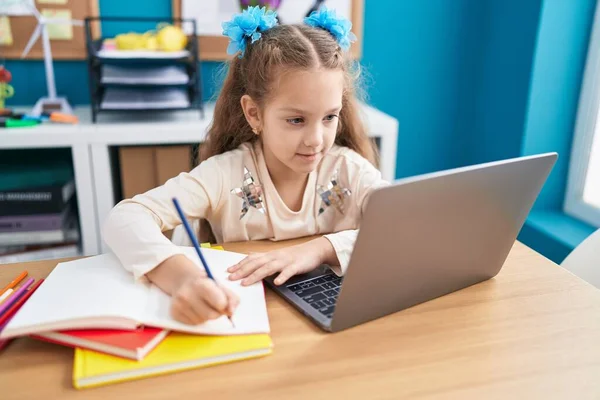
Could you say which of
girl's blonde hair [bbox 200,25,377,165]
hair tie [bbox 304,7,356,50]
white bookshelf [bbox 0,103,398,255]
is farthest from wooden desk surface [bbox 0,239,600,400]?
white bookshelf [bbox 0,103,398,255]

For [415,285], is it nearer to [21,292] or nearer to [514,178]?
[514,178]

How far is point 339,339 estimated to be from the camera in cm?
67

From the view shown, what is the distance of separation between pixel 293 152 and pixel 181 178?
0.77 ft

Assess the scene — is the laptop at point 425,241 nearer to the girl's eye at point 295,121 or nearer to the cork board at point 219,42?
the girl's eye at point 295,121

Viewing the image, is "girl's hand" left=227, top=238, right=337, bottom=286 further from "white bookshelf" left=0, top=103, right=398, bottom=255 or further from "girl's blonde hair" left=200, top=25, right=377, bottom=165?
"white bookshelf" left=0, top=103, right=398, bottom=255

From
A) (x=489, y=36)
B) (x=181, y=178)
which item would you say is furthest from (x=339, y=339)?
(x=489, y=36)

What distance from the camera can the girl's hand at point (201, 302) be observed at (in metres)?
0.66

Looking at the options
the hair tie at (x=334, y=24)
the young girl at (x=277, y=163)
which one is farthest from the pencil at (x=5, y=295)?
the hair tie at (x=334, y=24)

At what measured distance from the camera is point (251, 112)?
1.14 metres

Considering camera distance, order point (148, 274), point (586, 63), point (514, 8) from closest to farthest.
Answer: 1. point (148, 274)
2. point (586, 63)
3. point (514, 8)

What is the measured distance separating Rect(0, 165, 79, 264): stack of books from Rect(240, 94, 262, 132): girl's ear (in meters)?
0.93

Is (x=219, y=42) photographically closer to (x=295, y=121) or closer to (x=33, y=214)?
(x=33, y=214)

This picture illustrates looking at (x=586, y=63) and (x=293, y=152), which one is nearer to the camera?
(x=293, y=152)

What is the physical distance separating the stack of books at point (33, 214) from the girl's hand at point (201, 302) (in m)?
1.27
